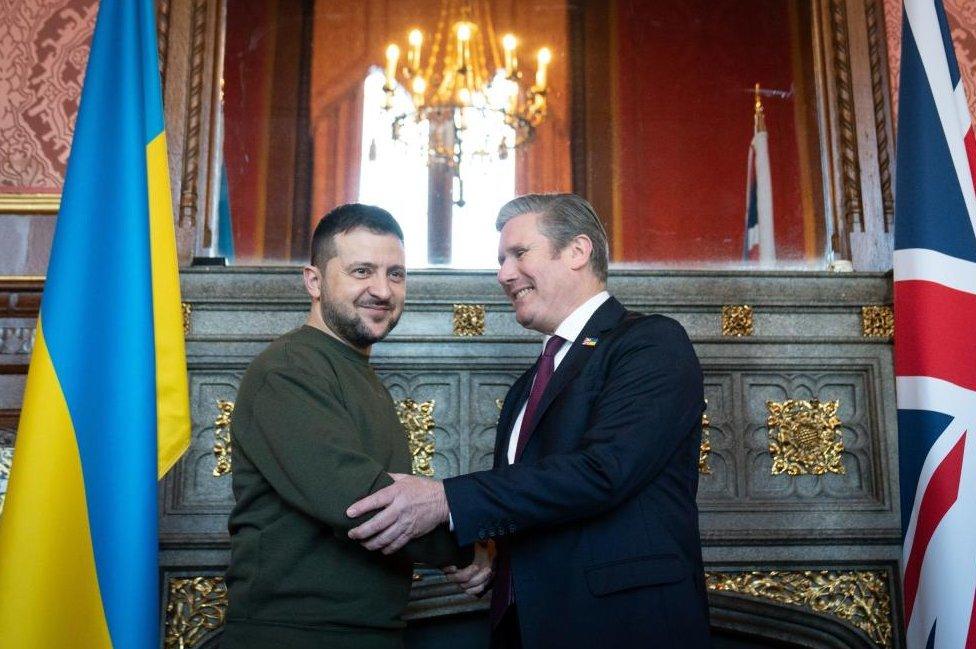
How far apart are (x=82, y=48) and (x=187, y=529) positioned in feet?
5.94

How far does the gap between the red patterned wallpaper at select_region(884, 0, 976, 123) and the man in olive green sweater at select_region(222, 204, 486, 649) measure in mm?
2411

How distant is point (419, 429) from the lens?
327 cm

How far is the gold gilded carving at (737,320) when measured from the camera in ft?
11.1

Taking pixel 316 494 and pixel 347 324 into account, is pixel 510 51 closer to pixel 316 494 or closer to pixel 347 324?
pixel 347 324

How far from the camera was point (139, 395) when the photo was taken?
248 centimetres

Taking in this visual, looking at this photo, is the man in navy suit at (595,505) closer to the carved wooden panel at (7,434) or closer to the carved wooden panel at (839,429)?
the carved wooden panel at (839,429)

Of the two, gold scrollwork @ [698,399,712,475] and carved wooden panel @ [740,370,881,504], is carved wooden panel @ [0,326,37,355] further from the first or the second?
carved wooden panel @ [740,370,881,504]

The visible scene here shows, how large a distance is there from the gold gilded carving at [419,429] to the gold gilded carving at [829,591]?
950 mm

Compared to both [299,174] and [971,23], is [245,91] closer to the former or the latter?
[299,174]

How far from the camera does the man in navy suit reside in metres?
1.94

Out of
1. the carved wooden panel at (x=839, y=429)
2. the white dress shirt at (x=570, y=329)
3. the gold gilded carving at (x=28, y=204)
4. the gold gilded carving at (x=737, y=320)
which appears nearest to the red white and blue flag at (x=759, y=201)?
the gold gilded carving at (x=737, y=320)

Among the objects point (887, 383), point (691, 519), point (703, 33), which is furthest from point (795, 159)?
point (691, 519)

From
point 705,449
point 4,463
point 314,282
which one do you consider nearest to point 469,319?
point 705,449

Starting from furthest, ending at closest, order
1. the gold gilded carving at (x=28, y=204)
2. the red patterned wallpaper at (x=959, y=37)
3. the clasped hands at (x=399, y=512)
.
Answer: the red patterned wallpaper at (x=959, y=37) → the gold gilded carving at (x=28, y=204) → the clasped hands at (x=399, y=512)
